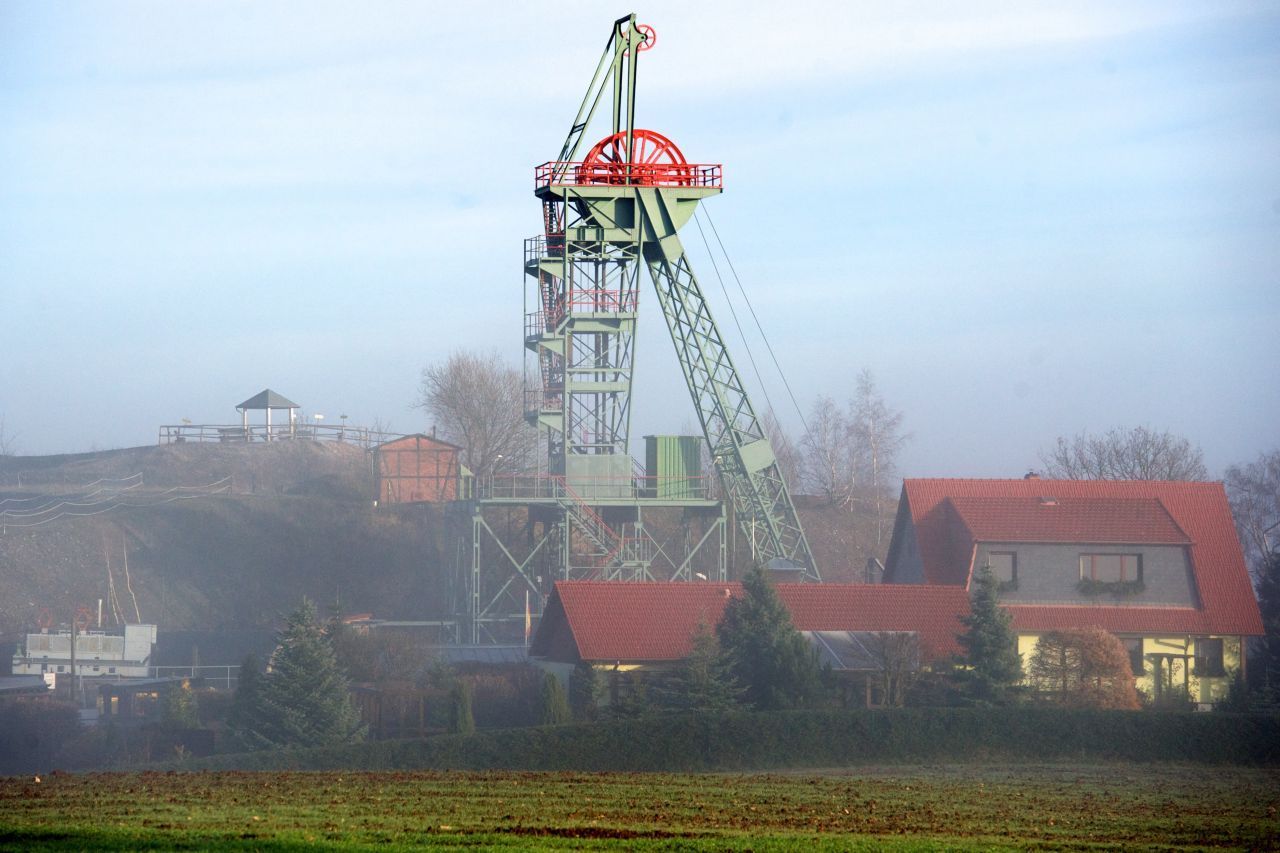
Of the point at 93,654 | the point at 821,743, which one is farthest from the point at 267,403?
the point at 821,743

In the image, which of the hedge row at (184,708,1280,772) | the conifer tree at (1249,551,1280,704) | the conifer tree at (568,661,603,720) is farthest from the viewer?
the conifer tree at (1249,551,1280,704)

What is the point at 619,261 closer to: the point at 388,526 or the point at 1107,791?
the point at 388,526

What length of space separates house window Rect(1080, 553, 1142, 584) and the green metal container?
46.4 ft

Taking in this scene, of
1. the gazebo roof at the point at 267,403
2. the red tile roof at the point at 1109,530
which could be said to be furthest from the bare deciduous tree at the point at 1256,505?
the gazebo roof at the point at 267,403

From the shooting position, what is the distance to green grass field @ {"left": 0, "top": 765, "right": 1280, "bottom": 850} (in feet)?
50.5

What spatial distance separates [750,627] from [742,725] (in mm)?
4971

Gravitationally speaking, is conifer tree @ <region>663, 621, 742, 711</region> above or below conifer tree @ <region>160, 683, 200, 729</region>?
above

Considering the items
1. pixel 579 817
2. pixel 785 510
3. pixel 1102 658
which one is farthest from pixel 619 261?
pixel 579 817

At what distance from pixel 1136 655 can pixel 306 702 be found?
22.7m

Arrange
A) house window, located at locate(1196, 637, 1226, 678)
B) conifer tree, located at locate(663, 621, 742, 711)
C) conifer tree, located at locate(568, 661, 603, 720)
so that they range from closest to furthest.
A: conifer tree, located at locate(663, 621, 742, 711)
conifer tree, located at locate(568, 661, 603, 720)
house window, located at locate(1196, 637, 1226, 678)

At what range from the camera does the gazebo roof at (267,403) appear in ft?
272

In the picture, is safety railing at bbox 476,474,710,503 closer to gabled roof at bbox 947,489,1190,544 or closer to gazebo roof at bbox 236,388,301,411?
gabled roof at bbox 947,489,1190,544

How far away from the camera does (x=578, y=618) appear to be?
121 ft

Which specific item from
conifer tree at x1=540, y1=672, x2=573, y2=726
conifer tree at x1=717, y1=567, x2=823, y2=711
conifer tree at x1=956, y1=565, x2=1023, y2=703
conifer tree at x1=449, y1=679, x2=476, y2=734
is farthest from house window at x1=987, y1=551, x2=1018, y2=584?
conifer tree at x1=449, y1=679, x2=476, y2=734
